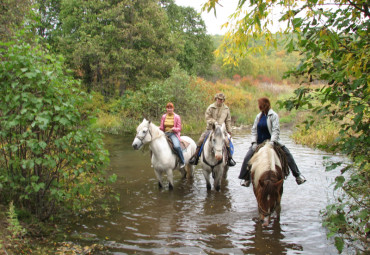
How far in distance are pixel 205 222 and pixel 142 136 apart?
2.78m

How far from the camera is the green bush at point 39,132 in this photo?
5262mm

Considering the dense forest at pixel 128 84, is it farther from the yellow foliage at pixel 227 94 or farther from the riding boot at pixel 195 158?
the riding boot at pixel 195 158

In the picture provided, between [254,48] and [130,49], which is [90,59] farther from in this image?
[254,48]

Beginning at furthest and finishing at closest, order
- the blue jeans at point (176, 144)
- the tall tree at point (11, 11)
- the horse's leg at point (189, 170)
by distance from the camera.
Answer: the tall tree at point (11, 11) → the horse's leg at point (189, 170) → the blue jeans at point (176, 144)

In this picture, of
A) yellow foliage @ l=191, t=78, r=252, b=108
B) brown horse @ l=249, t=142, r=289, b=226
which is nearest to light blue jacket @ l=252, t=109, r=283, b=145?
brown horse @ l=249, t=142, r=289, b=226

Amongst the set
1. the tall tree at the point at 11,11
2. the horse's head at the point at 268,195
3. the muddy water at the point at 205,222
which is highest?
the tall tree at the point at 11,11

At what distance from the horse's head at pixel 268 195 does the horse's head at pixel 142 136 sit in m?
3.59

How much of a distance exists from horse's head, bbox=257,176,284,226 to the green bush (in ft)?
9.69

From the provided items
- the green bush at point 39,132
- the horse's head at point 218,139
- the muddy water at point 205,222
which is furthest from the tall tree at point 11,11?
the horse's head at point 218,139

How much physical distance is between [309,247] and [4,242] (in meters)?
4.98

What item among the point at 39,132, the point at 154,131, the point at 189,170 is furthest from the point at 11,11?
the point at 39,132

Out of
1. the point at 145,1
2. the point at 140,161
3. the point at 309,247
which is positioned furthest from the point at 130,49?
the point at 309,247

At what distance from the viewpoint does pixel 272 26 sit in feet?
16.7

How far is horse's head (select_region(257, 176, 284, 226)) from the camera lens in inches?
225
